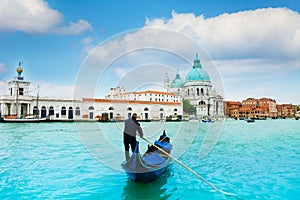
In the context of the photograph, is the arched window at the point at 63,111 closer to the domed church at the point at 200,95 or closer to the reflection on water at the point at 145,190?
the domed church at the point at 200,95

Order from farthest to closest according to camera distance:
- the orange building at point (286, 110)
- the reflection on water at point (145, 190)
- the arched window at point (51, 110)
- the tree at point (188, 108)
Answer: the orange building at point (286, 110), the tree at point (188, 108), the arched window at point (51, 110), the reflection on water at point (145, 190)

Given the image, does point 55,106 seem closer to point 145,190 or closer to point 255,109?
point 145,190

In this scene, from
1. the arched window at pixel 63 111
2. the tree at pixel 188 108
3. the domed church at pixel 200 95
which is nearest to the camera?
the arched window at pixel 63 111

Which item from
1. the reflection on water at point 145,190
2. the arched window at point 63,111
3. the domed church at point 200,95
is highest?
the domed church at point 200,95

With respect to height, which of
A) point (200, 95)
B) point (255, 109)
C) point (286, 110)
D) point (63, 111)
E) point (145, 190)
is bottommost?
point (145, 190)

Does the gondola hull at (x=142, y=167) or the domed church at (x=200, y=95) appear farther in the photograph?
the domed church at (x=200, y=95)

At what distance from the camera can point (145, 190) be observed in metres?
4.25

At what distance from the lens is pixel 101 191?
4.43 metres

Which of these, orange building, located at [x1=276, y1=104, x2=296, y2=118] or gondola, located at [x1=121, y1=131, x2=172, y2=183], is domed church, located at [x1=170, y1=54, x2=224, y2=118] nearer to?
orange building, located at [x1=276, y1=104, x2=296, y2=118]

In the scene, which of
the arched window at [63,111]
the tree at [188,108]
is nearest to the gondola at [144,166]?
the arched window at [63,111]

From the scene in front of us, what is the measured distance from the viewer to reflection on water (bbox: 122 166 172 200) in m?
4.05

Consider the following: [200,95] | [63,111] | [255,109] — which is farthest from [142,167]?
[255,109]

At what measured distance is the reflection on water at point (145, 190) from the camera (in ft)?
13.3

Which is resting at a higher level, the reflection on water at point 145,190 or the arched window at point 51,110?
the arched window at point 51,110
